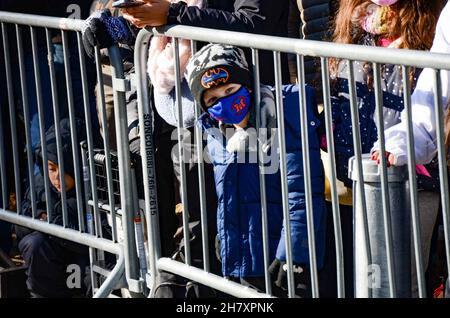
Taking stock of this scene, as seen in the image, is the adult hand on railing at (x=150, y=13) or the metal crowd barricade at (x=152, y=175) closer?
the metal crowd barricade at (x=152, y=175)

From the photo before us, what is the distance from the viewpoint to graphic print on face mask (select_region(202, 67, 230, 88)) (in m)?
5.07

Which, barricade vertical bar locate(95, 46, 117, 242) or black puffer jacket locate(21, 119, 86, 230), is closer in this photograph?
barricade vertical bar locate(95, 46, 117, 242)

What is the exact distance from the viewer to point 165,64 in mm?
5555

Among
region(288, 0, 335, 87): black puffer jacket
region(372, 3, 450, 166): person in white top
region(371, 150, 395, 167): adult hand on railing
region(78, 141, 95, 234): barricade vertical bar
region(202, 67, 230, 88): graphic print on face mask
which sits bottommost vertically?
region(78, 141, 95, 234): barricade vertical bar

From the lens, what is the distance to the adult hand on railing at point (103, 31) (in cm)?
569

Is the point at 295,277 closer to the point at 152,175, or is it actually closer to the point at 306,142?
the point at 306,142

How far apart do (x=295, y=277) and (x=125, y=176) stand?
1.13m

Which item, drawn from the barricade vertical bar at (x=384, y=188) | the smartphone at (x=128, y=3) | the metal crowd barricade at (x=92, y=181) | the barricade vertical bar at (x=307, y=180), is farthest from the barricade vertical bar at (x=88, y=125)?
the barricade vertical bar at (x=384, y=188)

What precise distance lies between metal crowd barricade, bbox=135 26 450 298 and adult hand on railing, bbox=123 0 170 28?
5 centimetres

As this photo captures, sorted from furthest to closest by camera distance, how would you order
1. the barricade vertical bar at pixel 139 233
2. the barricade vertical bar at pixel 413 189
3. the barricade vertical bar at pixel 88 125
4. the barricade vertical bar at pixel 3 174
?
the barricade vertical bar at pixel 3 174 → the barricade vertical bar at pixel 88 125 → the barricade vertical bar at pixel 139 233 → the barricade vertical bar at pixel 413 189

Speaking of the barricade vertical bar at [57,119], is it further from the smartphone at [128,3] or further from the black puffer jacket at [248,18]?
the black puffer jacket at [248,18]

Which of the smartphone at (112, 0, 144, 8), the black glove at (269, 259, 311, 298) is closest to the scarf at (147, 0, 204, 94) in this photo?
the smartphone at (112, 0, 144, 8)

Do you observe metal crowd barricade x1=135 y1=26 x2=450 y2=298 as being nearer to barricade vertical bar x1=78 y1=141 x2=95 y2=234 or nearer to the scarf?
the scarf

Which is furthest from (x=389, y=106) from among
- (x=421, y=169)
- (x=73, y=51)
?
(x=73, y=51)
